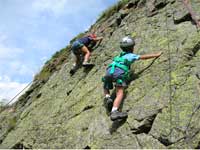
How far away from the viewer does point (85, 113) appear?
40.8ft

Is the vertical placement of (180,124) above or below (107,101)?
below

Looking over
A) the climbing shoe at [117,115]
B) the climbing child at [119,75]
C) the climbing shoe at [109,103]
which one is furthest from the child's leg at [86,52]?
the climbing shoe at [117,115]

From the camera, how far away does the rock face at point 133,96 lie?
9750 mm

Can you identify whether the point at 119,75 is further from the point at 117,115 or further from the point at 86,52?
the point at 86,52

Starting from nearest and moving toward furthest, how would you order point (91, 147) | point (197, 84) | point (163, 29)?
1. point (197, 84)
2. point (91, 147)
3. point (163, 29)

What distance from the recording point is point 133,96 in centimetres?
1125

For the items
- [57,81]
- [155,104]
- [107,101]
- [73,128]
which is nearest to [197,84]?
[155,104]

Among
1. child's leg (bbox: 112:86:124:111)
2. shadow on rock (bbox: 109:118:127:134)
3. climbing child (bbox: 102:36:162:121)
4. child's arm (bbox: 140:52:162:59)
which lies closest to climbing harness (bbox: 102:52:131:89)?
climbing child (bbox: 102:36:162:121)

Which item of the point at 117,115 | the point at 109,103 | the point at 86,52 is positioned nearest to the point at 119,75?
the point at 109,103

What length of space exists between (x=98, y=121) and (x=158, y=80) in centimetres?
218

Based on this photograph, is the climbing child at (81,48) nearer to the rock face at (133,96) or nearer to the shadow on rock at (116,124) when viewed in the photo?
the rock face at (133,96)

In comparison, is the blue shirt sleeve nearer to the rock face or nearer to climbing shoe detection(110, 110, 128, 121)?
the rock face

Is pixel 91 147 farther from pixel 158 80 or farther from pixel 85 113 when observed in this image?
pixel 158 80

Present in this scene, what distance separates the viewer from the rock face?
975 cm
